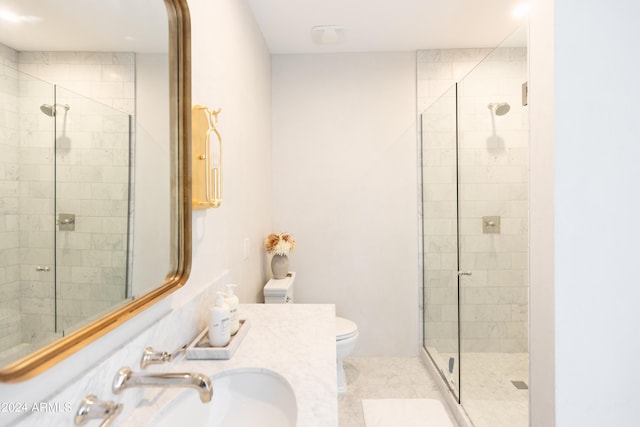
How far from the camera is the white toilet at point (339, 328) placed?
234 cm

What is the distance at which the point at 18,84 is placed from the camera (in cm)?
58

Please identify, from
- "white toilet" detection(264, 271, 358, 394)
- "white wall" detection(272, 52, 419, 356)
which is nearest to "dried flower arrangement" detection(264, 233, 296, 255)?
"white toilet" detection(264, 271, 358, 394)

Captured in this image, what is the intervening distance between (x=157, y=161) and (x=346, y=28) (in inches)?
81.7

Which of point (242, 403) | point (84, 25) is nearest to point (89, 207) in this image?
point (84, 25)

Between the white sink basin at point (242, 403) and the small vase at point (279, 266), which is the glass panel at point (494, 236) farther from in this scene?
the small vase at point (279, 266)

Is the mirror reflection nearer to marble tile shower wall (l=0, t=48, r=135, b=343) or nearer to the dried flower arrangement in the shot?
marble tile shower wall (l=0, t=48, r=135, b=343)

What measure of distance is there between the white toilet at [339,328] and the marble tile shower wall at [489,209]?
2.18ft

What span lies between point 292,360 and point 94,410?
0.53 metres

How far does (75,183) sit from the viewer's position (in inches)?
28.0

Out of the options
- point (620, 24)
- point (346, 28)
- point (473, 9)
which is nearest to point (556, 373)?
point (620, 24)

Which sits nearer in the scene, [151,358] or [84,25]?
[84,25]

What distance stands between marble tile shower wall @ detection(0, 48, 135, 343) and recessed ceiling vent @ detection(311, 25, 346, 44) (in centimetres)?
Answer: 199

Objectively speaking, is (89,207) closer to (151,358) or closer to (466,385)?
A: (151,358)

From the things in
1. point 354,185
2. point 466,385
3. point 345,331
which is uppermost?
point 354,185
